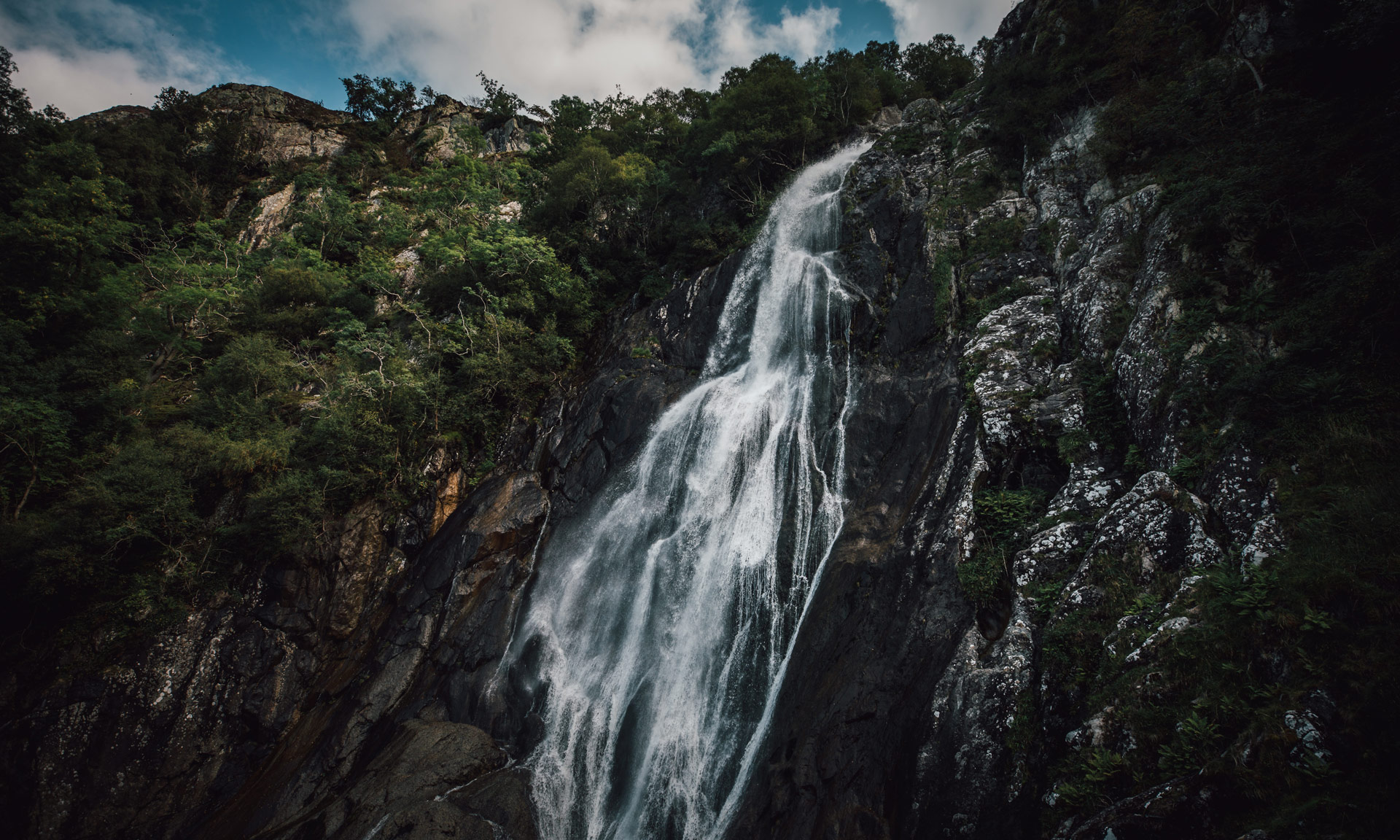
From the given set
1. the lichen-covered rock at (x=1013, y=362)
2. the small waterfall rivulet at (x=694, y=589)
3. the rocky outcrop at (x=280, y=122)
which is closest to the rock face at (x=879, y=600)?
the lichen-covered rock at (x=1013, y=362)

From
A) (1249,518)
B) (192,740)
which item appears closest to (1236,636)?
(1249,518)

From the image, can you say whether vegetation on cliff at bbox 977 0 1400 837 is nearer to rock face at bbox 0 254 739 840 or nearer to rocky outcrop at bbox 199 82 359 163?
rock face at bbox 0 254 739 840

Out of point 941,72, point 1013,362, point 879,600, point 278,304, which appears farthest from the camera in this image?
point 941,72

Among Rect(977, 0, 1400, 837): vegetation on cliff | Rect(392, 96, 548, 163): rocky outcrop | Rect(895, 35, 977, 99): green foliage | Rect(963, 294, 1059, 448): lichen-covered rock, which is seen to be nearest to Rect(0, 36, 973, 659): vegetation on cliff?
Rect(895, 35, 977, 99): green foliage

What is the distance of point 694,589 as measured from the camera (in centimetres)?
1141

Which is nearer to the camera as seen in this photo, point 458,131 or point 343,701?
point 343,701

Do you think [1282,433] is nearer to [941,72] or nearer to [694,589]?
[694,589]

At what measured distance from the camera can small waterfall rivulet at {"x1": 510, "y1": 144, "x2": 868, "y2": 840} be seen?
9.25 m

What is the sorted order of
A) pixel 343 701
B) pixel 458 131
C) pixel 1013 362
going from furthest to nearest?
1. pixel 458 131
2. pixel 343 701
3. pixel 1013 362

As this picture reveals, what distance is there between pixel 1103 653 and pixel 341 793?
1404 cm

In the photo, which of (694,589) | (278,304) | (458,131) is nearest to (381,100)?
(458,131)

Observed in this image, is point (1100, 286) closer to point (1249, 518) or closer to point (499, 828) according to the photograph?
point (1249, 518)

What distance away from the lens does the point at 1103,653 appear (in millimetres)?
5441

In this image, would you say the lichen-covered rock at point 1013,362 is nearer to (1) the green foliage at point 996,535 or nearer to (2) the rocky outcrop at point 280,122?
(1) the green foliage at point 996,535
